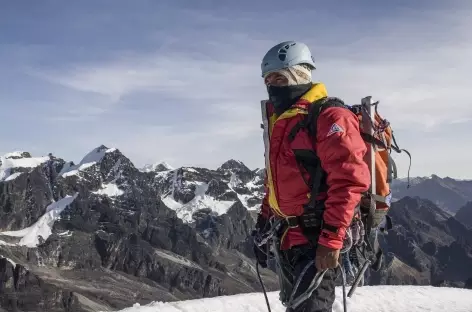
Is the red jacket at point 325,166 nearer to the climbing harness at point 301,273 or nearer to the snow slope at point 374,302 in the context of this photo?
the climbing harness at point 301,273

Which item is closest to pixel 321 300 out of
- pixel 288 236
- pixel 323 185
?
pixel 288 236

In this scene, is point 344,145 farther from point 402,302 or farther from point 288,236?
point 402,302

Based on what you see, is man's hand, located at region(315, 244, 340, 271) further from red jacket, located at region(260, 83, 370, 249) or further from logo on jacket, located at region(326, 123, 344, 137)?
logo on jacket, located at region(326, 123, 344, 137)

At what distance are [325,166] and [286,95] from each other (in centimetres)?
149

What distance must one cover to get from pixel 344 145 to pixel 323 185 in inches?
30.4

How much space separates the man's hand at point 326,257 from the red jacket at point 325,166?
76mm

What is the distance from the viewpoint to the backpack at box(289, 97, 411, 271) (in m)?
7.04

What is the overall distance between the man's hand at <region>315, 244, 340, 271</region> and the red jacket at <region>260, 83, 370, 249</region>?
0.25 ft

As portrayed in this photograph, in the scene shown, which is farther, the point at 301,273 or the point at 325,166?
the point at 301,273

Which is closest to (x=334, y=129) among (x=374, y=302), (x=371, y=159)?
(x=371, y=159)

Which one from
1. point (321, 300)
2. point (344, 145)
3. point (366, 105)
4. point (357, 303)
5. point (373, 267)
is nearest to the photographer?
point (344, 145)

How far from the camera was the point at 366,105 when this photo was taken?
761 cm

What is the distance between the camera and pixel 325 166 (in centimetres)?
673

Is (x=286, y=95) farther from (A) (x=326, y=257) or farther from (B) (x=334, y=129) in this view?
(A) (x=326, y=257)
